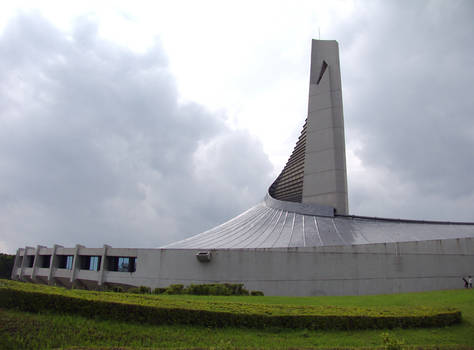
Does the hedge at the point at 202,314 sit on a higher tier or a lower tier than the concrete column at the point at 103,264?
lower

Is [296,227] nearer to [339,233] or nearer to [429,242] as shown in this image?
[339,233]

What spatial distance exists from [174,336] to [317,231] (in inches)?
548

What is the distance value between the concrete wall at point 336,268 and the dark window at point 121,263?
93.0 inches

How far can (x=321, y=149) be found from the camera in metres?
26.5

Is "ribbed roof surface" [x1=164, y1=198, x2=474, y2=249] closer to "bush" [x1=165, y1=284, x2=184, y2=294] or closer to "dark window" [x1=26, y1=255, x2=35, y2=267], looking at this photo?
"bush" [x1=165, y1=284, x2=184, y2=294]

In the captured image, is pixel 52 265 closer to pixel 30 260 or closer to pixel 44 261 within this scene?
pixel 44 261

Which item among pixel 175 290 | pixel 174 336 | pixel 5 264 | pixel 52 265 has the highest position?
pixel 5 264

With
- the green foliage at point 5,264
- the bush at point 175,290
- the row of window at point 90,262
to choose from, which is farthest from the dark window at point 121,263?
the green foliage at point 5,264

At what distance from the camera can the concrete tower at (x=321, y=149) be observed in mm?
25516

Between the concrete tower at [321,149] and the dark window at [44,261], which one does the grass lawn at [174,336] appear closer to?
the concrete tower at [321,149]

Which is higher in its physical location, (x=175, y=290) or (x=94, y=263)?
(x=94, y=263)

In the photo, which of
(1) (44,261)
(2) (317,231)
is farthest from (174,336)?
(1) (44,261)

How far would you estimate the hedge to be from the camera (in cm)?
884

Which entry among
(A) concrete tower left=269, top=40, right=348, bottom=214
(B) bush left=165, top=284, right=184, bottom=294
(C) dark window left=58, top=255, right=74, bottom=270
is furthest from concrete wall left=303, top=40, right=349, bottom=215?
(C) dark window left=58, top=255, right=74, bottom=270
